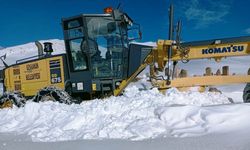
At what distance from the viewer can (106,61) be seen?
8680mm

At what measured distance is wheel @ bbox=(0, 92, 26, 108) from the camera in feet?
31.4

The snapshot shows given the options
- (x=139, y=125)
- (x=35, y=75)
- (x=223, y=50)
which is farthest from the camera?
(x=35, y=75)

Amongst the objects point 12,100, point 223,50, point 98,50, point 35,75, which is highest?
point 98,50

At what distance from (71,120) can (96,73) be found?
266 centimetres

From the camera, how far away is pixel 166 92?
759cm

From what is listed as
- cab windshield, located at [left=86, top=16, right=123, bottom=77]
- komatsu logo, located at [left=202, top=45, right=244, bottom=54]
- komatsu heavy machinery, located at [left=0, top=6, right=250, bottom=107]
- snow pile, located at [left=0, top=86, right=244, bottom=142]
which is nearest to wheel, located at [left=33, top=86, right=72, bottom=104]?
komatsu heavy machinery, located at [left=0, top=6, right=250, bottom=107]

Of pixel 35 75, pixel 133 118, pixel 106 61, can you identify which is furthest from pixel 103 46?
pixel 133 118

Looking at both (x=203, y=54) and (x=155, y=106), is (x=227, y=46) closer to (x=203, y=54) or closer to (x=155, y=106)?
(x=203, y=54)

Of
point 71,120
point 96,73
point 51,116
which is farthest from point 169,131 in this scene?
point 96,73

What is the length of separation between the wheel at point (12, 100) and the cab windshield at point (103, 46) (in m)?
2.47

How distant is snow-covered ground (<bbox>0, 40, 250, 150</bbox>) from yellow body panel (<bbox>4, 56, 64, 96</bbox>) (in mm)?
2078

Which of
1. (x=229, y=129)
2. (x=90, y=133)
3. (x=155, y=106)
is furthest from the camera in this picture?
(x=155, y=106)

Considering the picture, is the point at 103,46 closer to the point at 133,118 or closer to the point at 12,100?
the point at 12,100

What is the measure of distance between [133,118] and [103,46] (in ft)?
11.1
